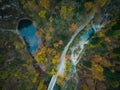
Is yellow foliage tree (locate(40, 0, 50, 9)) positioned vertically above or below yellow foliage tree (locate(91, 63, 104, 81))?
above

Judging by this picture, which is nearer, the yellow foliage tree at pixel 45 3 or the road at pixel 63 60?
the road at pixel 63 60

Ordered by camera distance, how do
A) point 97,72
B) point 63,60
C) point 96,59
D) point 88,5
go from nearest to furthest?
point 97,72 → point 96,59 → point 63,60 → point 88,5

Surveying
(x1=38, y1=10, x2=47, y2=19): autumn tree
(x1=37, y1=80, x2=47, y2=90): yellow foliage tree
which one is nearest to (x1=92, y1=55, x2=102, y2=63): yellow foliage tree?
(x1=37, y1=80, x2=47, y2=90): yellow foliage tree

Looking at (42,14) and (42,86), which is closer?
(42,86)

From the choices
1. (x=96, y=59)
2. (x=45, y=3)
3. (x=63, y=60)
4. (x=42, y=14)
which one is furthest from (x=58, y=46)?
(x=45, y=3)

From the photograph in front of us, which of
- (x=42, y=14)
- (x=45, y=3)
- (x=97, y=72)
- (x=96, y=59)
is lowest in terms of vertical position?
(x=97, y=72)

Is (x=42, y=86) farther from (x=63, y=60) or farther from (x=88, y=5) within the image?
(x=88, y=5)

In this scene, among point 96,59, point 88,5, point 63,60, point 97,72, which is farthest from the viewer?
point 88,5

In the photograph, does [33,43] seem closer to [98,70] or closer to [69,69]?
[69,69]

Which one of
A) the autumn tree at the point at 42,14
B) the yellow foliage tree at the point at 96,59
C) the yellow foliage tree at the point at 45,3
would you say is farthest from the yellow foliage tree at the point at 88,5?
the yellow foliage tree at the point at 96,59

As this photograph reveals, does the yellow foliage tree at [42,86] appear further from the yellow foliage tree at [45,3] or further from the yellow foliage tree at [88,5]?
the yellow foliage tree at [88,5]

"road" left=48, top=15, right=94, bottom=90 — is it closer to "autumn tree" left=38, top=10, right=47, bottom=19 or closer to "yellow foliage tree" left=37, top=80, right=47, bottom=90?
"yellow foliage tree" left=37, top=80, right=47, bottom=90
